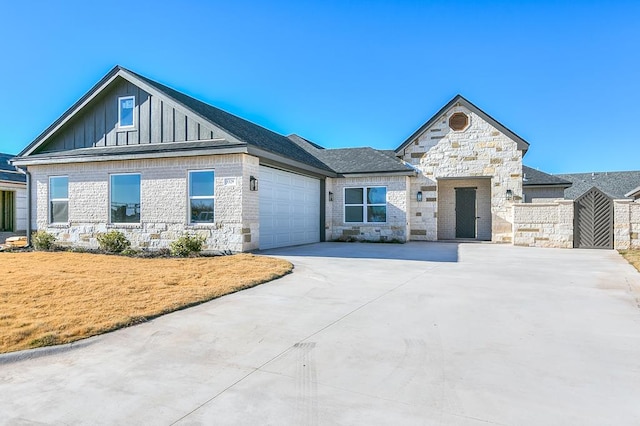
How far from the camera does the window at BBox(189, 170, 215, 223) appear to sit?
12.5m

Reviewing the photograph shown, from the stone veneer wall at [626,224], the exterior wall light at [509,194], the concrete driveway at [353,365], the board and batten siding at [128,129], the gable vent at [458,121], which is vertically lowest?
the concrete driveway at [353,365]

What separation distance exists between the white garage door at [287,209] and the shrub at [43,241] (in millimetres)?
7806

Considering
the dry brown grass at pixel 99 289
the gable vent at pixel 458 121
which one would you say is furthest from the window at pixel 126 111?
the gable vent at pixel 458 121

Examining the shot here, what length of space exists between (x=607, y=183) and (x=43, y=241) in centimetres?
3892

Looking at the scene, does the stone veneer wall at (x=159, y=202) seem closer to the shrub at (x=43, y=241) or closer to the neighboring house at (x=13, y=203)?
the shrub at (x=43, y=241)

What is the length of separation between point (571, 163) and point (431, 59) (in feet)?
97.3

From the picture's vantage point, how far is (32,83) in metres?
17.9

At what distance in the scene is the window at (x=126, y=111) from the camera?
13.8 meters

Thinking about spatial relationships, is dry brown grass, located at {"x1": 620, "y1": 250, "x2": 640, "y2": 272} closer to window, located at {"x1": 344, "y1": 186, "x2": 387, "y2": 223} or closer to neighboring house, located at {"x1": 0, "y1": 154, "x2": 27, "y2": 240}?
window, located at {"x1": 344, "y1": 186, "x2": 387, "y2": 223}

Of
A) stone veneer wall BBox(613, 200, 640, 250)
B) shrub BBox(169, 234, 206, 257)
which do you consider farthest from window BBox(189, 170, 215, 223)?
stone veneer wall BBox(613, 200, 640, 250)

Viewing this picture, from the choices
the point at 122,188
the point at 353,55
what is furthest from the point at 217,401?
the point at 353,55

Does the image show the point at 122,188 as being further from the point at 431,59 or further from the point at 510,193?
the point at 510,193

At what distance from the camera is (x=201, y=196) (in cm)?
1262

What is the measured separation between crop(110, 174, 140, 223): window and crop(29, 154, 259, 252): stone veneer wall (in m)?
0.21
